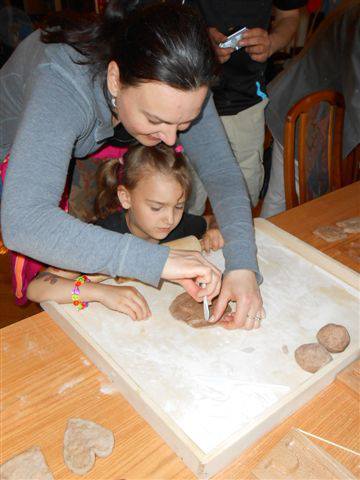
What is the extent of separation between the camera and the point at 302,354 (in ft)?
2.54

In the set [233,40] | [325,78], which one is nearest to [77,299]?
[233,40]

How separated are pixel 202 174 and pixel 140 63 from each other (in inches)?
15.8

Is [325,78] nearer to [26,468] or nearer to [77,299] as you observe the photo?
[77,299]

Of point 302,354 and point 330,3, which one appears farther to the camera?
point 330,3

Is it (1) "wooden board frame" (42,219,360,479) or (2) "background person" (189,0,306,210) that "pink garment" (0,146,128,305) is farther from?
(2) "background person" (189,0,306,210)

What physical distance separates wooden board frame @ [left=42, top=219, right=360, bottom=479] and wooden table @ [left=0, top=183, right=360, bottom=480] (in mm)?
11

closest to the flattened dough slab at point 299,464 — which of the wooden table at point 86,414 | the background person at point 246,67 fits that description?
the wooden table at point 86,414

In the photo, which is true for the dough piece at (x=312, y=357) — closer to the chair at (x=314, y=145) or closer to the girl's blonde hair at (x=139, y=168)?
the girl's blonde hair at (x=139, y=168)

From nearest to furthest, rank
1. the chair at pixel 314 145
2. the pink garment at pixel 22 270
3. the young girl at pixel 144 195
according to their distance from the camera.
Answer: the pink garment at pixel 22 270 → the young girl at pixel 144 195 → the chair at pixel 314 145

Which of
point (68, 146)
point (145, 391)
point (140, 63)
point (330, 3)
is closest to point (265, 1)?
point (140, 63)

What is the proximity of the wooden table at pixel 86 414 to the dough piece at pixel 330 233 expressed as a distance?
1.52 ft

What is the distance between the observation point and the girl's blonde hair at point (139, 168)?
1.16 meters

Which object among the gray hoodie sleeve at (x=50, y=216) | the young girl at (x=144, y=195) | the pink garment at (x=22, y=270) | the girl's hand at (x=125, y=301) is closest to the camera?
the gray hoodie sleeve at (x=50, y=216)

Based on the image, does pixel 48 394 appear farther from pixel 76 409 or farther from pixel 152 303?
pixel 152 303
